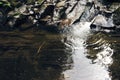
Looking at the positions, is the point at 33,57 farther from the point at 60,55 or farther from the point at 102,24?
the point at 102,24

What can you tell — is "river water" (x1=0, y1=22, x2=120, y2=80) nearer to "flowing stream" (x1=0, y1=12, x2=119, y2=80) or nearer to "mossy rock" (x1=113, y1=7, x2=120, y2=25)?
"flowing stream" (x1=0, y1=12, x2=119, y2=80)

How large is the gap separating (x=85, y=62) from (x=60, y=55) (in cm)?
251

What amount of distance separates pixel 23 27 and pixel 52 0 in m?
5.80

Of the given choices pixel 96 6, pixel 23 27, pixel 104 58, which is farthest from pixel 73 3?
pixel 104 58

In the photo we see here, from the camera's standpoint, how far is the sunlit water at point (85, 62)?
2078 cm

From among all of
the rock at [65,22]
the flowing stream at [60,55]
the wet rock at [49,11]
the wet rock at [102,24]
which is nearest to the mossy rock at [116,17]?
the wet rock at [102,24]

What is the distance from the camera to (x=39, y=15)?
36719mm

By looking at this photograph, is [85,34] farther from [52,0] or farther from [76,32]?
[52,0]

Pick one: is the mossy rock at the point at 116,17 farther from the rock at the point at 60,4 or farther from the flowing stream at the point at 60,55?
the rock at the point at 60,4

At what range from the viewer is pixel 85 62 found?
75.9ft

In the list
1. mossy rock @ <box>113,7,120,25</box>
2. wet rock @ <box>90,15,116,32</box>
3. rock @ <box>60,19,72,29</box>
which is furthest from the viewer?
rock @ <box>60,19,72,29</box>

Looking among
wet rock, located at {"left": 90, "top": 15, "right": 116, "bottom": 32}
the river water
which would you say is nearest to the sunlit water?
Answer: the river water

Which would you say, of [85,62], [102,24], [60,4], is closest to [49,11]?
[60,4]

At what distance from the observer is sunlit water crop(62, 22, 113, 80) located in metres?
20.8
